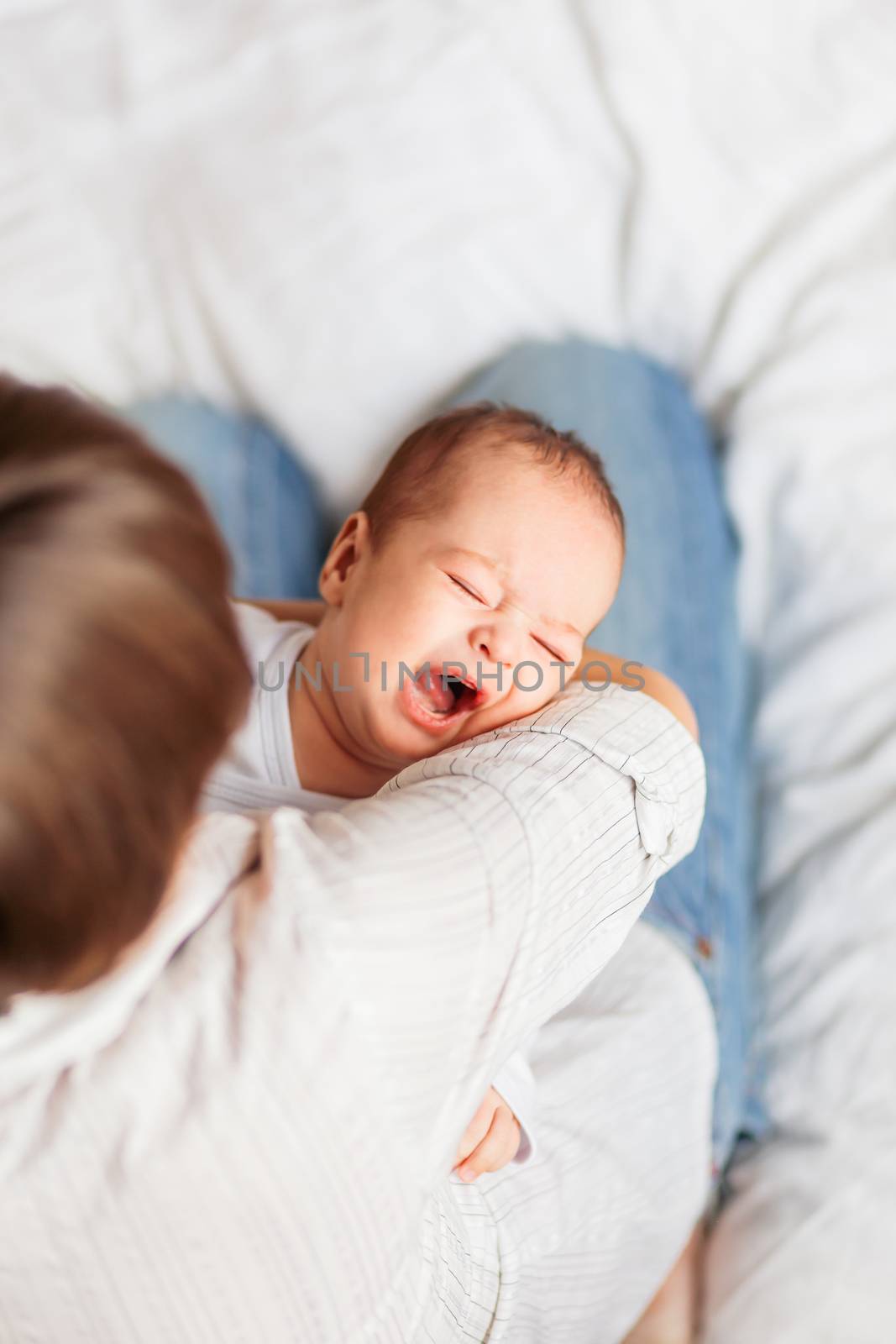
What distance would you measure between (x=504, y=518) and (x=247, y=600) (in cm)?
36

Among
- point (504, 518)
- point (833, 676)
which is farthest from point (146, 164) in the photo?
point (833, 676)

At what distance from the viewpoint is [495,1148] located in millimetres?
714

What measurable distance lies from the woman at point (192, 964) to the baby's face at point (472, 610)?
199 mm

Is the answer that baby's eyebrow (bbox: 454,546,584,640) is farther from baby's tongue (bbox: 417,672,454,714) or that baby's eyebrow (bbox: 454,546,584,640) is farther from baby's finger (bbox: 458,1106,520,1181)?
baby's finger (bbox: 458,1106,520,1181)

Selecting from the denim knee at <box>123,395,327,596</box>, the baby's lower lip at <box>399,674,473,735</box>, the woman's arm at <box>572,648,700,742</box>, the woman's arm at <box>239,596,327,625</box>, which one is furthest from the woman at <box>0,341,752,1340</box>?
the denim knee at <box>123,395,327,596</box>

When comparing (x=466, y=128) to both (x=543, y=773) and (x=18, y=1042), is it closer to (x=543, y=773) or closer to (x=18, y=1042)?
(x=543, y=773)

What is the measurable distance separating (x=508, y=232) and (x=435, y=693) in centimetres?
75

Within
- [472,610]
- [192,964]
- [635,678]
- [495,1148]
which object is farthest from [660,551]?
[192,964]

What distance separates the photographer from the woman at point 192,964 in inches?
17.2

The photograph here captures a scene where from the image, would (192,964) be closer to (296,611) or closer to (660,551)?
(296,611)

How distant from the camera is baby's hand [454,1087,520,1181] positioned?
69 centimetres

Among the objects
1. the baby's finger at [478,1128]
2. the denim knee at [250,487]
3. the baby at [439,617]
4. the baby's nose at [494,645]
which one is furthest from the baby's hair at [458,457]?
the baby's finger at [478,1128]

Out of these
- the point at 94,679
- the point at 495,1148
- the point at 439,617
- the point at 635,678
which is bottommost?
the point at 495,1148

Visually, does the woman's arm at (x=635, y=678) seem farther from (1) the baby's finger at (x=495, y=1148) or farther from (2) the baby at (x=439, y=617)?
(1) the baby's finger at (x=495, y=1148)
